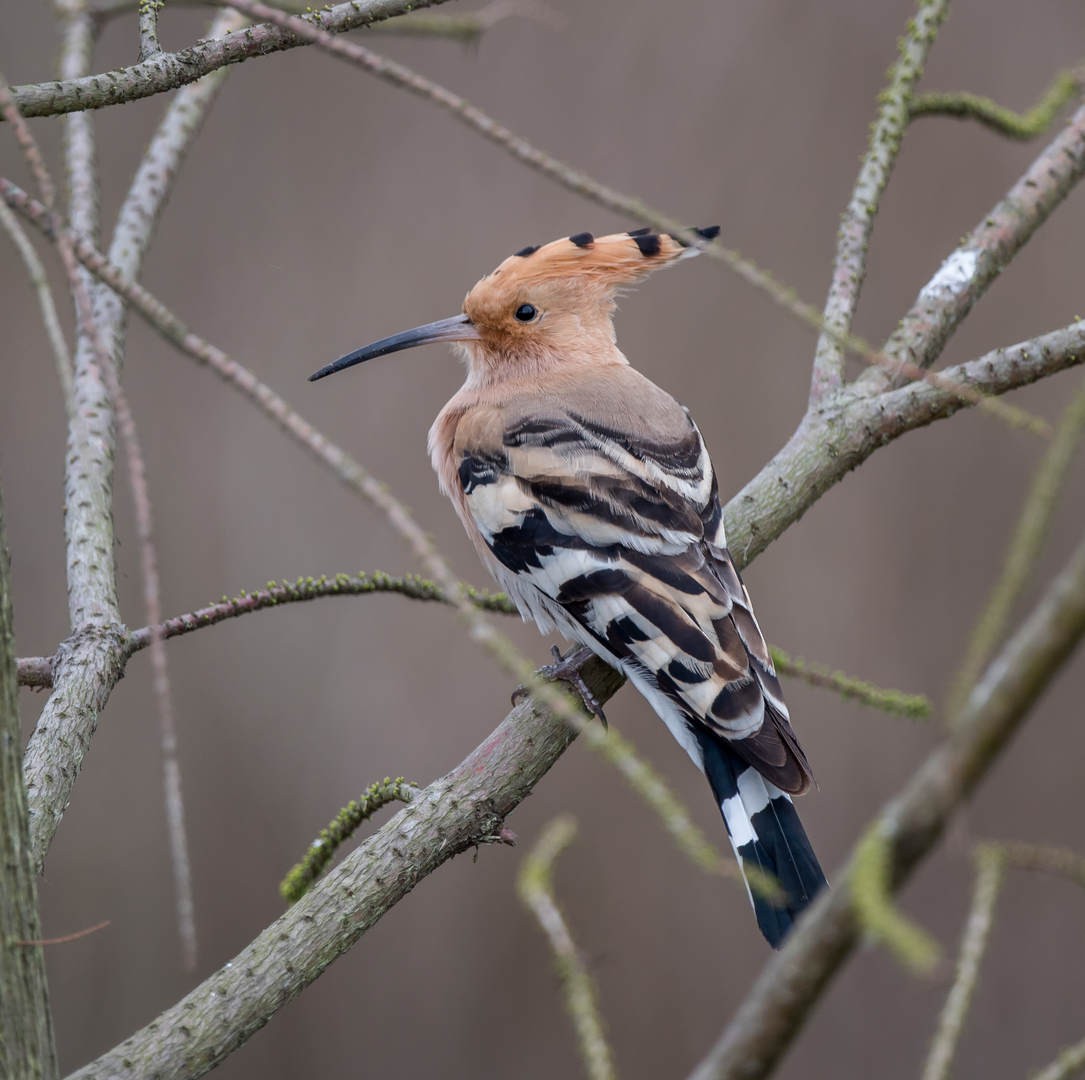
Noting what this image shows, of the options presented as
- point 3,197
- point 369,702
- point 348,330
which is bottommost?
point 369,702

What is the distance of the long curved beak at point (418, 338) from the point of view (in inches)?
82.3

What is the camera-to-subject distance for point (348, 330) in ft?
8.75

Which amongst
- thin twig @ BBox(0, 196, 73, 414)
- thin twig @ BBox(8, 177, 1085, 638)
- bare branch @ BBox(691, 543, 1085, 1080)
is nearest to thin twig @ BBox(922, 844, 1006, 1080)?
bare branch @ BBox(691, 543, 1085, 1080)

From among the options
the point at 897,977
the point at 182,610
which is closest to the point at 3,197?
the point at 182,610

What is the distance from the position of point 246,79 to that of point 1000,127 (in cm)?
170

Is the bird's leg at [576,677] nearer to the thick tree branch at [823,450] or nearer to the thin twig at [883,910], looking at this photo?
the thick tree branch at [823,450]

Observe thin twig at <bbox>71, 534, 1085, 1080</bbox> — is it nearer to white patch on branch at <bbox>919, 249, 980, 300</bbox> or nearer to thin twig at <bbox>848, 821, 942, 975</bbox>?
thin twig at <bbox>848, 821, 942, 975</bbox>

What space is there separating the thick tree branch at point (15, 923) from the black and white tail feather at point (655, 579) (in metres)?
0.77

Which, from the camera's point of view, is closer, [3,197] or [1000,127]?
[3,197]

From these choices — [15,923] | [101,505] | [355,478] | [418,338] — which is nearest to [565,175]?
[355,478]

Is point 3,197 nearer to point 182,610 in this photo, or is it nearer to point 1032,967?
point 182,610

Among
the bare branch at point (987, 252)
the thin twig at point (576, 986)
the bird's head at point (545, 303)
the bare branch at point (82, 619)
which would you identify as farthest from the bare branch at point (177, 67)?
the bird's head at point (545, 303)

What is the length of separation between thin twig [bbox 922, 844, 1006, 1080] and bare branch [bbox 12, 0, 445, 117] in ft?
2.43

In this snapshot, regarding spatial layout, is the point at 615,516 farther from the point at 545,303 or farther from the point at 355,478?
the point at 355,478
